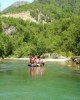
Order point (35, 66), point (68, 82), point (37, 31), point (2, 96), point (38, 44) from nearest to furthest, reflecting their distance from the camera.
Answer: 1. point (2, 96)
2. point (68, 82)
3. point (35, 66)
4. point (38, 44)
5. point (37, 31)

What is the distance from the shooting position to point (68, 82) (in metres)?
44.8

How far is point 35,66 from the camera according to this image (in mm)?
70188

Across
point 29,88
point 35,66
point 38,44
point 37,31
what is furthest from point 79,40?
point 29,88

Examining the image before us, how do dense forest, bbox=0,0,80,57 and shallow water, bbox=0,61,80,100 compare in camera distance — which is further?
dense forest, bbox=0,0,80,57

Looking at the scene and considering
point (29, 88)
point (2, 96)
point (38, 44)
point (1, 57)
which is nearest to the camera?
point (2, 96)

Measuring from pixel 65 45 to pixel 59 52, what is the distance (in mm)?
2854

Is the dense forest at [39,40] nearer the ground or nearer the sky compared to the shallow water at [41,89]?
nearer the sky

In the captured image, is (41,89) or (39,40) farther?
(39,40)

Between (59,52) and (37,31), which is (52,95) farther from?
(37,31)

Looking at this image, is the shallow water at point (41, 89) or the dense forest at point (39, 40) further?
the dense forest at point (39, 40)

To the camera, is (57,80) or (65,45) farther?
(65,45)

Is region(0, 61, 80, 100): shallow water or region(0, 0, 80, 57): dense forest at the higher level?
region(0, 0, 80, 57): dense forest

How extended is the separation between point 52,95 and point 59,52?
274 feet

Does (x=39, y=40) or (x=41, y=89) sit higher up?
(x=39, y=40)
